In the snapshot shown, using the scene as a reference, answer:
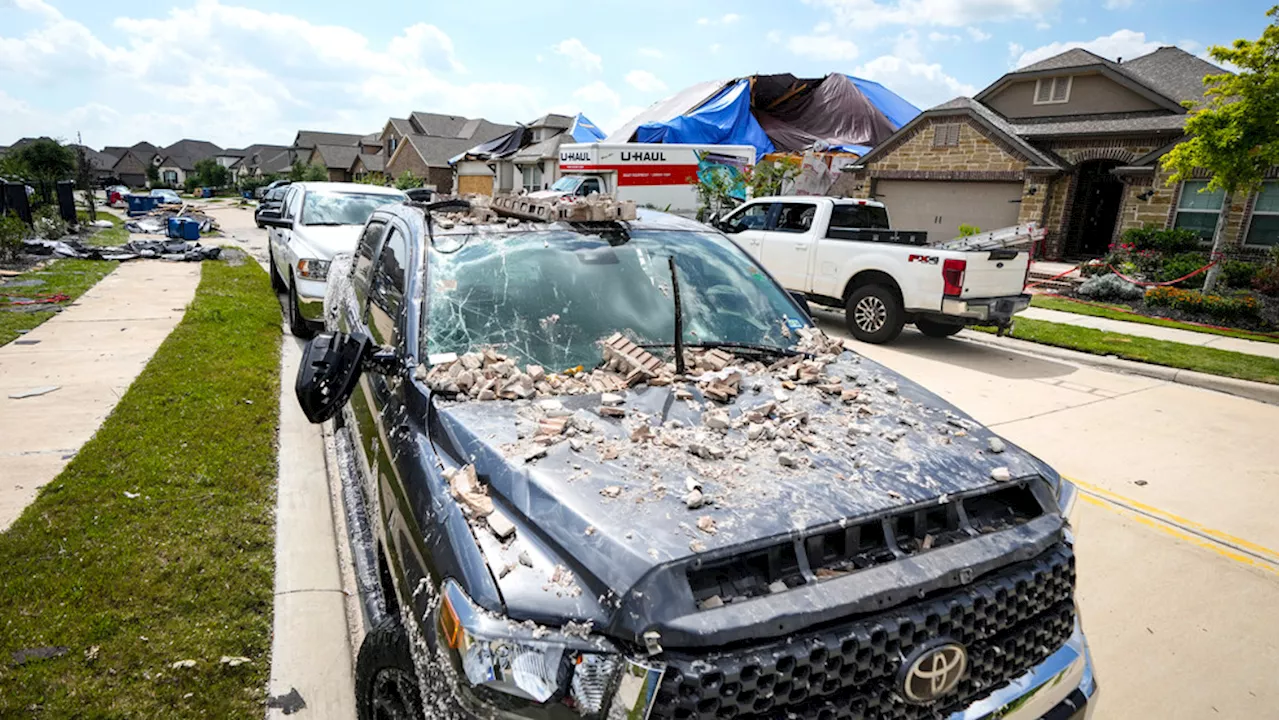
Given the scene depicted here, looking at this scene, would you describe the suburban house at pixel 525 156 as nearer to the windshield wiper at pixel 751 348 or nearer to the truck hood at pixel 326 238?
the truck hood at pixel 326 238

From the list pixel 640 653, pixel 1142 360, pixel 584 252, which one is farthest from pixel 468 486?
pixel 1142 360

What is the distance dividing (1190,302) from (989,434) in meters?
12.0

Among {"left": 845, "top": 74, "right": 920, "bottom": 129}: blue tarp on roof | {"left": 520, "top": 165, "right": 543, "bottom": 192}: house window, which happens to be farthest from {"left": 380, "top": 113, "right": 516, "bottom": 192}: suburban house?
{"left": 845, "top": 74, "right": 920, "bottom": 129}: blue tarp on roof

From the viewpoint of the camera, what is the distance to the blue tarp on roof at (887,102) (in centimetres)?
2769

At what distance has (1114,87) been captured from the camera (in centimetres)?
1845

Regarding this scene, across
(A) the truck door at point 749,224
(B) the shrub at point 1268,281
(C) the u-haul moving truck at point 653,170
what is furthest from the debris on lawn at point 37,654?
(C) the u-haul moving truck at point 653,170

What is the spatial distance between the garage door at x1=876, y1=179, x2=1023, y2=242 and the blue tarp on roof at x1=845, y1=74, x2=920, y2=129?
708 centimetres

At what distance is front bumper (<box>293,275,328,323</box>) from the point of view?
737cm

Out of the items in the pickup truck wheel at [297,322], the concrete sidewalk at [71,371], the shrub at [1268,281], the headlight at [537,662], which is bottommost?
the concrete sidewalk at [71,371]

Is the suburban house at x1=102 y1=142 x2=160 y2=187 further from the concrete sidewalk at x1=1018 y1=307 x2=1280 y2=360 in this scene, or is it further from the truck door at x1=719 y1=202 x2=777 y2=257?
the concrete sidewalk at x1=1018 y1=307 x2=1280 y2=360

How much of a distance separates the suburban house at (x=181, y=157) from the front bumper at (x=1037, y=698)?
12431 centimetres

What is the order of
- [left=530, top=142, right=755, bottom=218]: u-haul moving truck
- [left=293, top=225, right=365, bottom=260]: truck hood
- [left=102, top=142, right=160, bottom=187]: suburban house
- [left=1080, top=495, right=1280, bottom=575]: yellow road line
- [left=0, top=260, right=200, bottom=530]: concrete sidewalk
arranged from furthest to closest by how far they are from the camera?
[left=102, top=142, right=160, bottom=187]: suburban house
[left=530, top=142, right=755, bottom=218]: u-haul moving truck
[left=293, top=225, right=365, bottom=260]: truck hood
[left=0, top=260, right=200, bottom=530]: concrete sidewalk
[left=1080, top=495, right=1280, bottom=575]: yellow road line

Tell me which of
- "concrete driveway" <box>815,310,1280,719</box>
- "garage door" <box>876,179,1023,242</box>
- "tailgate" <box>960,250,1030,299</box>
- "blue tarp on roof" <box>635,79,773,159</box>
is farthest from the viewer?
"blue tarp on roof" <box>635,79,773,159</box>

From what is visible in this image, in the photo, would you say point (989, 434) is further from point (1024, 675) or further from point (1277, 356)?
point (1277, 356)
